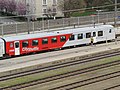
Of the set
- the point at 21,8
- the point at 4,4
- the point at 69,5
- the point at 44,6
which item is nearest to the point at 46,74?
the point at 69,5

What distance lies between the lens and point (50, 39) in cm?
3872

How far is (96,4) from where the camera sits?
80.6 metres

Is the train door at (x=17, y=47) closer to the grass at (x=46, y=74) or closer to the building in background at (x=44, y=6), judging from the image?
the grass at (x=46, y=74)

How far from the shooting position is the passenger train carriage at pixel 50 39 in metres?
35.7

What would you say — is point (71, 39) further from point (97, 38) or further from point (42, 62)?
point (42, 62)

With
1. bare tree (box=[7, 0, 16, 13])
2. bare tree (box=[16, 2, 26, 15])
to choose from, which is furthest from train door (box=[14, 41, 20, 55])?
bare tree (box=[7, 0, 16, 13])

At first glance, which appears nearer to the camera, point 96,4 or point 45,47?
point 45,47

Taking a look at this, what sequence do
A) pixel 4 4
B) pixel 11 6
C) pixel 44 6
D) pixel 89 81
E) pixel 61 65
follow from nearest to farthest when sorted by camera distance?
pixel 89 81 < pixel 61 65 < pixel 44 6 < pixel 11 6 < pixel 4 4

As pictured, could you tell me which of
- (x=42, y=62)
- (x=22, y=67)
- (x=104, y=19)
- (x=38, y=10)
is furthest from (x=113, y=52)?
(x=38, y=10)

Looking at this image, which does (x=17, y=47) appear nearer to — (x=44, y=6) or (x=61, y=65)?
(x=61, y=65)

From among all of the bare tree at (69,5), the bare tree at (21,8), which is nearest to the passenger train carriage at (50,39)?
the bare tree at (69,5)

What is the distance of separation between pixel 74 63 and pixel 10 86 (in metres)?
8.76

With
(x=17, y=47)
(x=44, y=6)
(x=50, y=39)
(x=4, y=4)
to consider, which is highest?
(x=4, y=4)

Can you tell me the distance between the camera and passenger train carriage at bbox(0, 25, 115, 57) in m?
35.7
